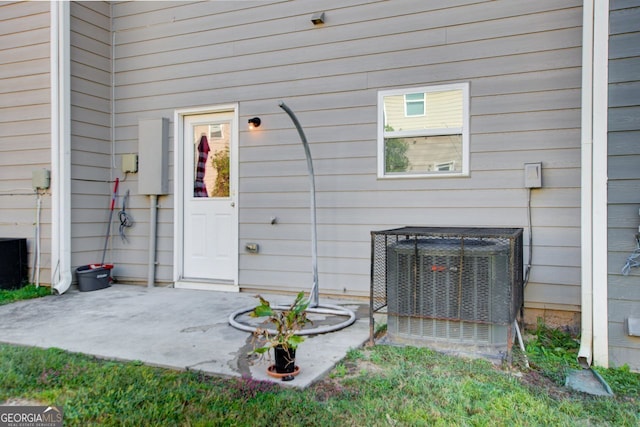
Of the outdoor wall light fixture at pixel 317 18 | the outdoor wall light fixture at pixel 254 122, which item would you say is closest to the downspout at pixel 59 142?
the outdoor wall light fixture at pixel 254 122

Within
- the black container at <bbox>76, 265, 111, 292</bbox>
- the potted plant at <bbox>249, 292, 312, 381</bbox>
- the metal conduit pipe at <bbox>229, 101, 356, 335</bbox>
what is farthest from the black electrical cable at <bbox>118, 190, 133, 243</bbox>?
the potted plant at <bbox>249, 292, 312, 381</bbox>

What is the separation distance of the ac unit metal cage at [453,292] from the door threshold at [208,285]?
2220 mm

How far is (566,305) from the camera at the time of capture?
345cm

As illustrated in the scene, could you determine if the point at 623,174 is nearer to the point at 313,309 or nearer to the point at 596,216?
the point at 596,216

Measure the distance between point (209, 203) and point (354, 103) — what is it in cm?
201

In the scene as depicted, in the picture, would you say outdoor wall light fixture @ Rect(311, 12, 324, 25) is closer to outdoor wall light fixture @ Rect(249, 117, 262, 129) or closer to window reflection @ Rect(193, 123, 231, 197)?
outdoor wall light fixture @ Rect(249, 117, 262, 129)

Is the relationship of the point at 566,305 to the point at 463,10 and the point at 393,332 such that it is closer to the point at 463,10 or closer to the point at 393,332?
the point at 393,332

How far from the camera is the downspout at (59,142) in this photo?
15.4 ft

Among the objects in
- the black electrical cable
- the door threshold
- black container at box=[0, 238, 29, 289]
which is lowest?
the door threshold

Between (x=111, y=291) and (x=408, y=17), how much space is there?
420 centimetres

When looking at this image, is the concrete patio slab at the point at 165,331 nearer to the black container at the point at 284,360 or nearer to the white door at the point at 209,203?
the black container at the point at 284,360

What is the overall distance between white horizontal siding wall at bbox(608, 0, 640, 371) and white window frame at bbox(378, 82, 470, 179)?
122cm

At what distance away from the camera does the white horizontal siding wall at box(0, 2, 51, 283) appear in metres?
4.79

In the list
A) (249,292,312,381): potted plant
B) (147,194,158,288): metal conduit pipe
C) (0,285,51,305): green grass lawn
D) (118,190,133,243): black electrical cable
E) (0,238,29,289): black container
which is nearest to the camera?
(249,292,312,381): potted plant
